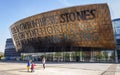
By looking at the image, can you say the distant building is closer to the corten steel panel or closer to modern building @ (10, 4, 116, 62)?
modern building @ (10, 4, 116, 62)

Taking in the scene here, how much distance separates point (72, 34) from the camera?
1965 inches

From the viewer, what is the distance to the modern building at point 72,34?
46531 millimetres

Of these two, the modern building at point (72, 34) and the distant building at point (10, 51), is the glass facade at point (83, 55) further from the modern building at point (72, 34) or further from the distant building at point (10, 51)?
the distant building at point (10, 51)

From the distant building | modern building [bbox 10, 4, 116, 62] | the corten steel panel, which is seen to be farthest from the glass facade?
the distant building

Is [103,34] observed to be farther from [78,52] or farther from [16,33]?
[16,33]

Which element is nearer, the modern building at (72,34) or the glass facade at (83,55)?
the modern building at (72,34)

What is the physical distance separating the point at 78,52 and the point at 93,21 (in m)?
12.5

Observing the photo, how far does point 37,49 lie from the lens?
207ft

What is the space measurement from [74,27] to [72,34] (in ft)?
6.30

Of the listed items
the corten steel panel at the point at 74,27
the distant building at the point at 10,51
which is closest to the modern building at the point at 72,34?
the corten steel panel at the point at 74,27

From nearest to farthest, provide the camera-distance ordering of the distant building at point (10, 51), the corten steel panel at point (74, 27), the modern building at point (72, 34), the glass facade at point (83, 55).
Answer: the corten steel panel at point (74, 27)
the modern building at point (72, 34)
the glass facade at point (83, 55)
the distant building at point (10, 51)

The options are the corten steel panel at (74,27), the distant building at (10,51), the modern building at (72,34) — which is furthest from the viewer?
the distant building at (10,51)

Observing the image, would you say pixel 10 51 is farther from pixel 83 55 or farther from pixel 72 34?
pixel 72 34

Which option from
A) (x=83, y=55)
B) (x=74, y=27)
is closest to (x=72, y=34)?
(x=74, y=27)
